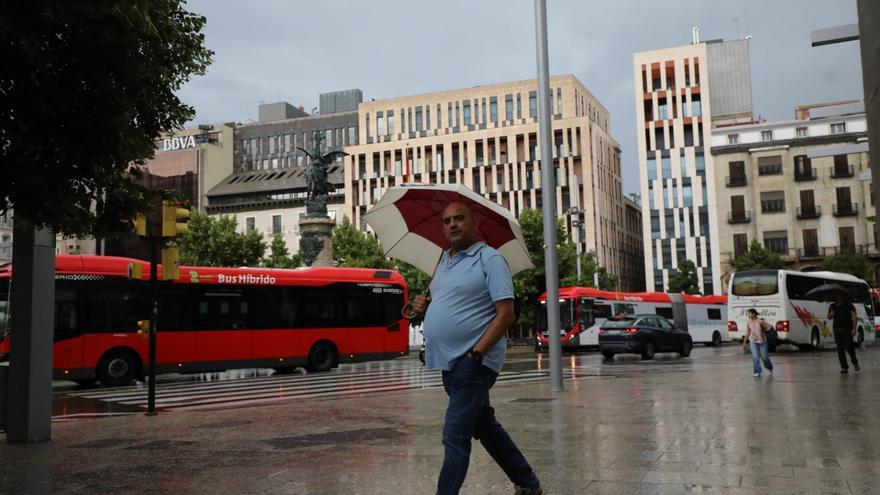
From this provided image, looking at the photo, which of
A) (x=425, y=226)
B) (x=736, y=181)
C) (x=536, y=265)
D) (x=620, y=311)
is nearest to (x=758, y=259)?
(x=736, y=181)

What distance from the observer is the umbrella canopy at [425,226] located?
5.51 metres

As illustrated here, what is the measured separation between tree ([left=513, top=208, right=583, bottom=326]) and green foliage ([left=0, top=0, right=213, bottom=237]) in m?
40.7

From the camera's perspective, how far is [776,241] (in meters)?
69.9

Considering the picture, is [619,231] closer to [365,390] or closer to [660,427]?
[365,390]

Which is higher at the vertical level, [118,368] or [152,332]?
[152,332]

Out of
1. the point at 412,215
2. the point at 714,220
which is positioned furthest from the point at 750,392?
the point at 714,220

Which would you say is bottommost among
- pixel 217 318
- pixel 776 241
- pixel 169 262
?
pixel 217 318

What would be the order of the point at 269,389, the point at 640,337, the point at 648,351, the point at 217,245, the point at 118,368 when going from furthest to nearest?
the point at 217,245
the point at 648,351
the point at 640,337
the point at 118,368
the point at 269,389

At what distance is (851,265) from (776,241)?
8.84m

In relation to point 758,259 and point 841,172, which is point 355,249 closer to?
point 758,259

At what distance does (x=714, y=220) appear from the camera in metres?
77.6

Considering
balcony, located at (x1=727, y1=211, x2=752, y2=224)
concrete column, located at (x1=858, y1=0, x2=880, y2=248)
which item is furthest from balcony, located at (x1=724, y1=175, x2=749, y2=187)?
concrete column, located at (x1=858, y1=0, x2=880, y2=248)

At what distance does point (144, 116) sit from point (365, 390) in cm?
1000

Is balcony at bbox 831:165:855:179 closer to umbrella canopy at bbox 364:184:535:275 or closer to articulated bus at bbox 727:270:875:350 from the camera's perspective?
articulated bus at bbox 727:270:875:350
